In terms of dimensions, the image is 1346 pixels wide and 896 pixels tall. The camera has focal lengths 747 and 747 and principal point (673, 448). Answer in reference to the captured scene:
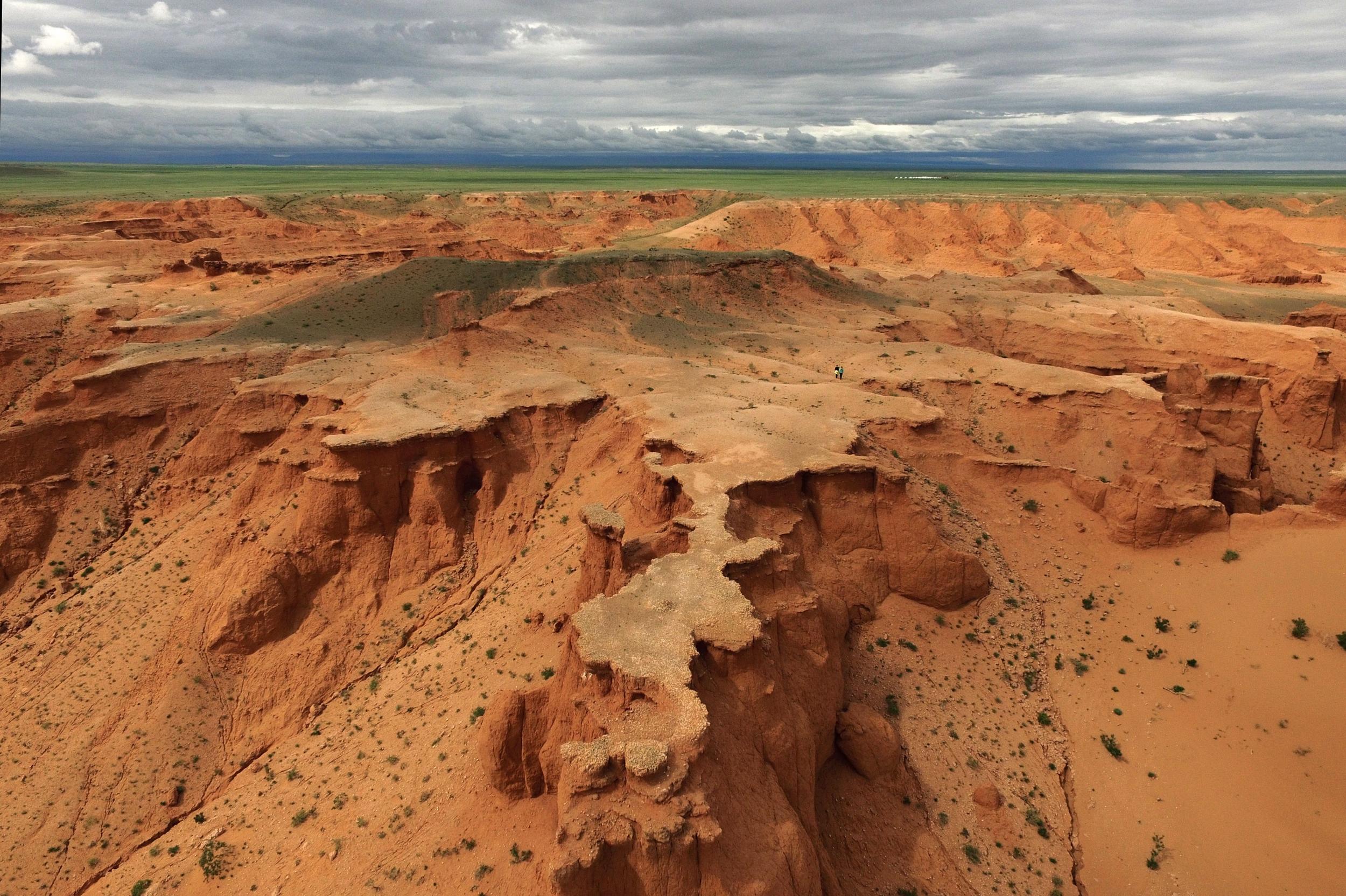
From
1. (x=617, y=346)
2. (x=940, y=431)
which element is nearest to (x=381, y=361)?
(x=617, y=346)

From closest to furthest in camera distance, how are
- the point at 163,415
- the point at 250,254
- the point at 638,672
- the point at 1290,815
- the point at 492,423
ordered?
the point at 638,672 → the point at 1290,815 → the point at 492,423 → the point at 163,415 → the point at 250,254

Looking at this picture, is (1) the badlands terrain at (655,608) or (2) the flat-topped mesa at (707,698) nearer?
(2) the flat-topped mesa at (707,698)

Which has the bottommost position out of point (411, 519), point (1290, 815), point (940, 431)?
point (1290, 815)

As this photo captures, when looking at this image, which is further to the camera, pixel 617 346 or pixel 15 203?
pixel 15 203

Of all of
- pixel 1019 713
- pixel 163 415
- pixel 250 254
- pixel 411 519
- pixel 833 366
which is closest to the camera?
pixel 1019 713

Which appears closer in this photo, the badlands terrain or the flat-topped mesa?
the flat-topped mesa

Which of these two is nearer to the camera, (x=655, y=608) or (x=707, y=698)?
(x=707, y=698)

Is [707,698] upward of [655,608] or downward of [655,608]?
downward

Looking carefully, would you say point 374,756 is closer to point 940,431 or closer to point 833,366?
point 940,431
